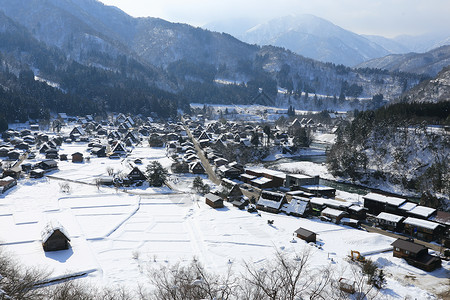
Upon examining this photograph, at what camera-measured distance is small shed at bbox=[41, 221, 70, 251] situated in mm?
19344

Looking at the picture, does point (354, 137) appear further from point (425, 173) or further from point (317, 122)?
point (317, 122)

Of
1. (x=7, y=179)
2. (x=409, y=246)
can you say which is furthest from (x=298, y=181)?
(x=7, y=179)

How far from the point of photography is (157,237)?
22422 millimetres

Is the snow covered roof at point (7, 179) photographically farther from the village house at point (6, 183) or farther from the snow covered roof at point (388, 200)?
the snow covered roof at point (388, 200)

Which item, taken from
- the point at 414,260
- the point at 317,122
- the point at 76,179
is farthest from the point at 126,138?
the point at 317,122

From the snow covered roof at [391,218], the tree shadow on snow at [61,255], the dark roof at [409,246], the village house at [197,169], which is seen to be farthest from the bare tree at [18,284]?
the village house at [197,169]

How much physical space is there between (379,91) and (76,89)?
15974 cm

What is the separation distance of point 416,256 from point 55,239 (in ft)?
81.2

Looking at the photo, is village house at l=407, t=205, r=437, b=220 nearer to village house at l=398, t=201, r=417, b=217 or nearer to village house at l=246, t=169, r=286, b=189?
village house at l=398, t=201, r=417, b=217

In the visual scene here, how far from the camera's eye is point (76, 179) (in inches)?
1543

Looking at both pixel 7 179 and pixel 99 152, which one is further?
pixel 99 152

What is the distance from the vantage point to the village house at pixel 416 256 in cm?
1967

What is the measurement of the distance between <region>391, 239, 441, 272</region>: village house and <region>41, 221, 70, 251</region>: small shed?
925 inches

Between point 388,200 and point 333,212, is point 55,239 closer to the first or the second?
point 333,212
